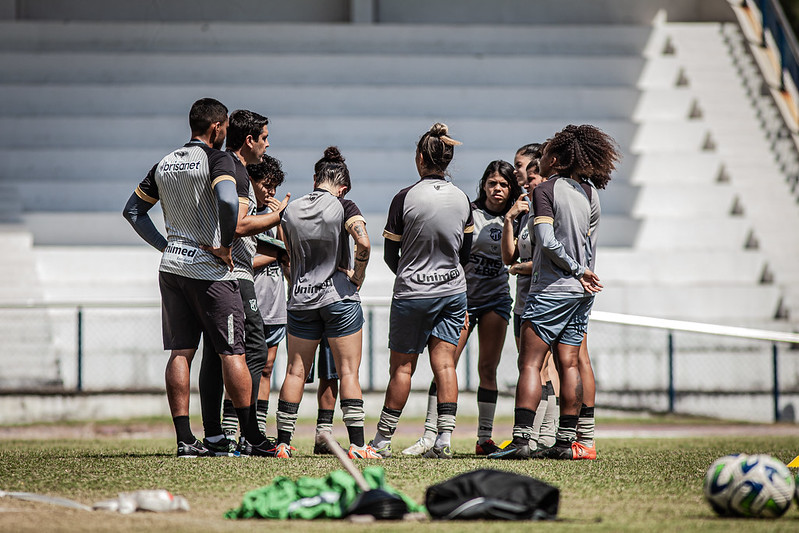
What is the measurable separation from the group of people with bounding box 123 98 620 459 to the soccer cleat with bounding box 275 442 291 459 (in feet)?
0.13

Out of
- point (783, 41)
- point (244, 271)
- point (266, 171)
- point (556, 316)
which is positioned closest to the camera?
point (556, 316)

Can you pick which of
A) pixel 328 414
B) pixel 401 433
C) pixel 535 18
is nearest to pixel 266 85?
pixel 535 18

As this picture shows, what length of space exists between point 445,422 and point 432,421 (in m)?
0.45

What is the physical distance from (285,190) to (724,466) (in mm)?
12575

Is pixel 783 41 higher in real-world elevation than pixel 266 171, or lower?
higher

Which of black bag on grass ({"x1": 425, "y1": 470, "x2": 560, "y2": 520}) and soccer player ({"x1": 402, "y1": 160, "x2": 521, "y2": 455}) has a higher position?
soccer player ({"x1": 402, "y1": 160, "x2": 521, "y2": 455})

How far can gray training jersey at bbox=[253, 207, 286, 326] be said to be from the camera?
330 inches

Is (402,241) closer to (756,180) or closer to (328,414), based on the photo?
(328,414)

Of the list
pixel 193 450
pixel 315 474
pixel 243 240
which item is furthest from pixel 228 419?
pixel 315 474

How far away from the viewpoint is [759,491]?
4.62 meters

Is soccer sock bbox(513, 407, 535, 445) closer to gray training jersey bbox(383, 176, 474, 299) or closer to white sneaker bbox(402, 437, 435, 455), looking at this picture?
white sneaker bbox(402, 437, 435, 455)

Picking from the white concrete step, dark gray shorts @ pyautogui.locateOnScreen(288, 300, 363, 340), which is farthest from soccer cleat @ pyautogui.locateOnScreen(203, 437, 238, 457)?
the white concrete step

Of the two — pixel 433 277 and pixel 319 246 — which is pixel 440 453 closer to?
pixel 433 277

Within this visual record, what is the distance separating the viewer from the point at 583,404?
24.1 feet
